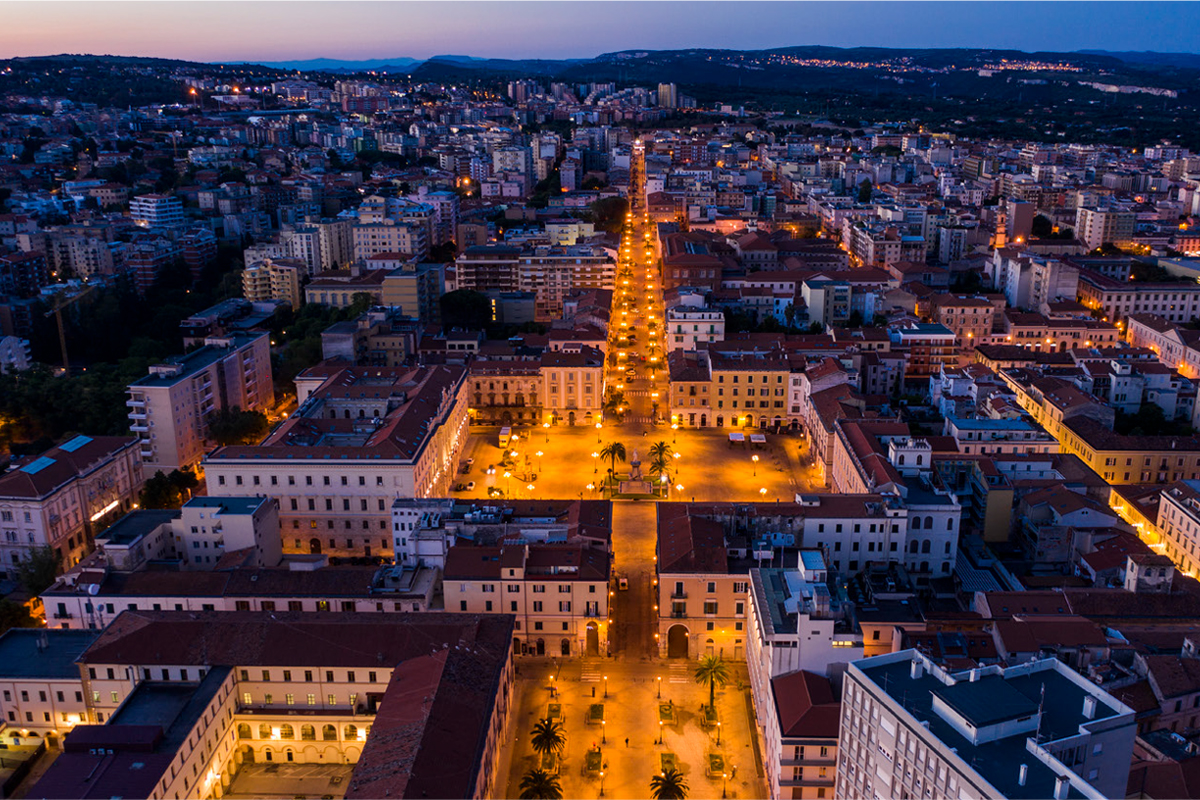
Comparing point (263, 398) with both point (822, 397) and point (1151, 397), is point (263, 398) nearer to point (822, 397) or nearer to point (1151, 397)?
point (822, 397)

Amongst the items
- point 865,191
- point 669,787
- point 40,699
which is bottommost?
point 669,787

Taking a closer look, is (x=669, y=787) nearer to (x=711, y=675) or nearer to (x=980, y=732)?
(x=711, y=675)

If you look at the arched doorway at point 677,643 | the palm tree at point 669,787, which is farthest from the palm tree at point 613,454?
the palm tree at point 669,787

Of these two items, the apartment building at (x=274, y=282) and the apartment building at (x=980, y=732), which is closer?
the apartment building at (x=980, y=732)

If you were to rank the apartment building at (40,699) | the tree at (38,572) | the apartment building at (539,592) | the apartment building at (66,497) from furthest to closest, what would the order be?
1. the apartment building at (66,497)
2. the tree at (38,572)
3. the apartment building at (539,592)
4. the apartment building at (40,699)

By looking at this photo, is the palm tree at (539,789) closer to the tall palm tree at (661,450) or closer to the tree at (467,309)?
the tall palm tree at (661,450)

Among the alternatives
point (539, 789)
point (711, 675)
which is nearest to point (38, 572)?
point (539, 789)
